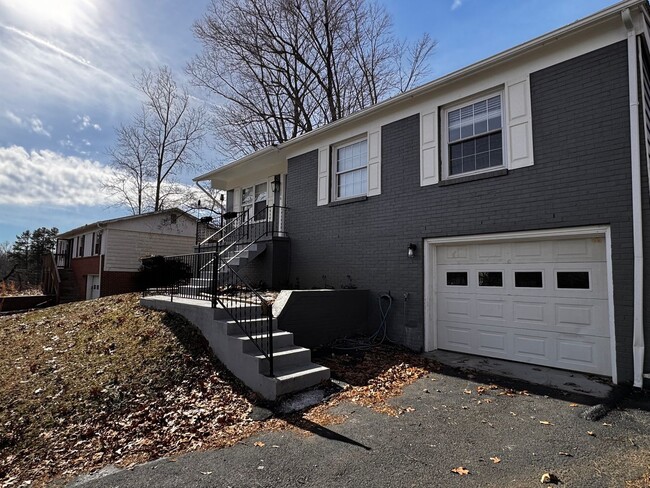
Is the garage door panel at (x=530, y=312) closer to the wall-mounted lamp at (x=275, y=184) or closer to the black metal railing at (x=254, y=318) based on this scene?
the black metal railing at (x=254, y=318)

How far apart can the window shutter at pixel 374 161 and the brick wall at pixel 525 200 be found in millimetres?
169

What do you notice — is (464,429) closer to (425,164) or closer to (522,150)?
(522,150)

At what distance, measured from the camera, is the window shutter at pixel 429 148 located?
7414 mm

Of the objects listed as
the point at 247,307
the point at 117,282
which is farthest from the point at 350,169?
the point at 117,282

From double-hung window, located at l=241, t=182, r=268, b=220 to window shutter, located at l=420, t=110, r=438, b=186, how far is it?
20.9 feet

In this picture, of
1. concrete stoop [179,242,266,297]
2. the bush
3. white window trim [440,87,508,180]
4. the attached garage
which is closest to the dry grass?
concrete stoop [179,242,266,297]

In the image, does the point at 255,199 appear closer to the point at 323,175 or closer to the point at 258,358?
the point at 323,175

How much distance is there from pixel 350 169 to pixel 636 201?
5.83 meters

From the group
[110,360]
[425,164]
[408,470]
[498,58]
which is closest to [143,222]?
[110,360]

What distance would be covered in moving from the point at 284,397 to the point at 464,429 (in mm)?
2254

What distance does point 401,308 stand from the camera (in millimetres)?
7594

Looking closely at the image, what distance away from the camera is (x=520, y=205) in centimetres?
620

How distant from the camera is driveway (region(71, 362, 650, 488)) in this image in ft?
10.1

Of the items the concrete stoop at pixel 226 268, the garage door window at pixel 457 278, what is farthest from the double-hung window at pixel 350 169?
the garage door window at pixel 457 278
